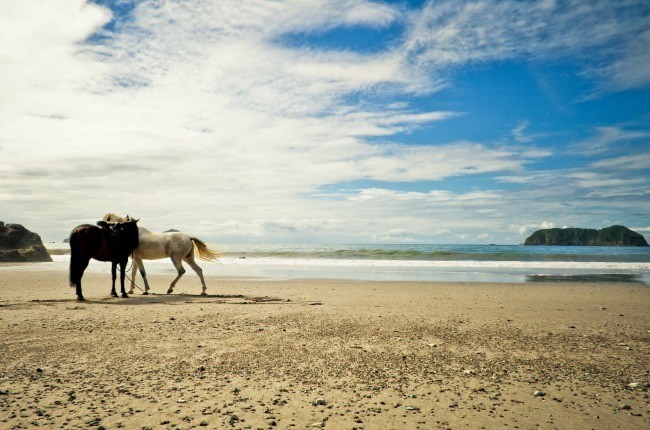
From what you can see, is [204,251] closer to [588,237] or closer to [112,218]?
[112,218]

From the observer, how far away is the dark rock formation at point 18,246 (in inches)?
1113

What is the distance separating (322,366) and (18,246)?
3210cm

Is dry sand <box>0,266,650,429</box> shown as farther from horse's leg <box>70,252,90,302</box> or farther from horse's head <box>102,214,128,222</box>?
horse's head <box>102,214,128,222</box>

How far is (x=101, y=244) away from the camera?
12188 mm

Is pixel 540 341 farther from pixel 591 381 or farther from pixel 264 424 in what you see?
pixel 264 424

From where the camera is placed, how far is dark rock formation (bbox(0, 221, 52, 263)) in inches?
1113

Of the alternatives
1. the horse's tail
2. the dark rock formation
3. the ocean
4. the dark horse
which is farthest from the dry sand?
the dark rock formation

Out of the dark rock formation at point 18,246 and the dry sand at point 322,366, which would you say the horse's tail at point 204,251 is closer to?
the dry sand at point 322,366

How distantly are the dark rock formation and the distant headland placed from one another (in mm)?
101532

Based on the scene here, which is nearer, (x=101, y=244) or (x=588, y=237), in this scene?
(x=101, y=244)

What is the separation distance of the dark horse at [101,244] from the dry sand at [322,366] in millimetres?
1407

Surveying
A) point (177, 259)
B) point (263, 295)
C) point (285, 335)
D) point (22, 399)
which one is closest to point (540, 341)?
point (285, 335)

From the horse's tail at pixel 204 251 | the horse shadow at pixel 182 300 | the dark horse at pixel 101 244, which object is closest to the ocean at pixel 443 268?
the horse's tail at pixel 204 251

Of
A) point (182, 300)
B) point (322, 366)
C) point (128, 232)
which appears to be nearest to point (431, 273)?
point (182, 300)
